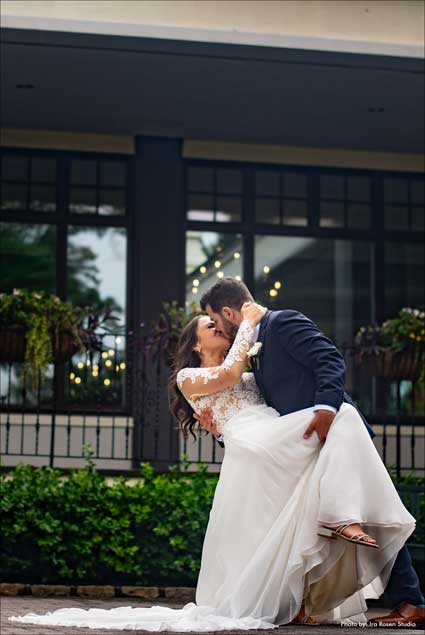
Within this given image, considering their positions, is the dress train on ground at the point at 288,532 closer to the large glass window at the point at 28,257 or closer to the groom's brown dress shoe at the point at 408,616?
the groom's brown dress shoe at the point at 408,616

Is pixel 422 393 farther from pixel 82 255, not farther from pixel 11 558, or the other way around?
pixel 11 558

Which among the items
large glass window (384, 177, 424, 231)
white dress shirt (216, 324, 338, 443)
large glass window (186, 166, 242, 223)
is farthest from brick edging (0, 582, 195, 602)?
large glass window (384, 177, 424, 231)

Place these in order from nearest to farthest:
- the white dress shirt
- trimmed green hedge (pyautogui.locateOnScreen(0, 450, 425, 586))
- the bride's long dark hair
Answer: the white dress shirt → the bride's long dark hair → trimmed green hedge (pyautogui.locateOnScreen(0, 450, 425, 586))

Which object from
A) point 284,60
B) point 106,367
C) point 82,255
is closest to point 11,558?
point 106,367

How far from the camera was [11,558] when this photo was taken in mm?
9211

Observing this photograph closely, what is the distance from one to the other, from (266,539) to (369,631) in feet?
2.18

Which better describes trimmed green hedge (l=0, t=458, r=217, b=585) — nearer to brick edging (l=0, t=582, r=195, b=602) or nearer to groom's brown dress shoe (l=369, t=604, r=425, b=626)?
brick edging (l=0, t=582, r=195, b=602)

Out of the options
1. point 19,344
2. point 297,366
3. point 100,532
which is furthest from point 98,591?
point 297,366

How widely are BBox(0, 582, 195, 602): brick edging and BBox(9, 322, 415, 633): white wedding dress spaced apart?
10.7ft

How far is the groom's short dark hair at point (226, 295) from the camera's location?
20.1 ft

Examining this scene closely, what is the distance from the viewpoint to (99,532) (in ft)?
30.7

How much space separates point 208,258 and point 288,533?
707cm

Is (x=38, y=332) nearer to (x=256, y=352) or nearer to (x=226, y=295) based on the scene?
(x=226, y=295)

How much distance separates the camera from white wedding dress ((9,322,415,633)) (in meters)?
5.45
